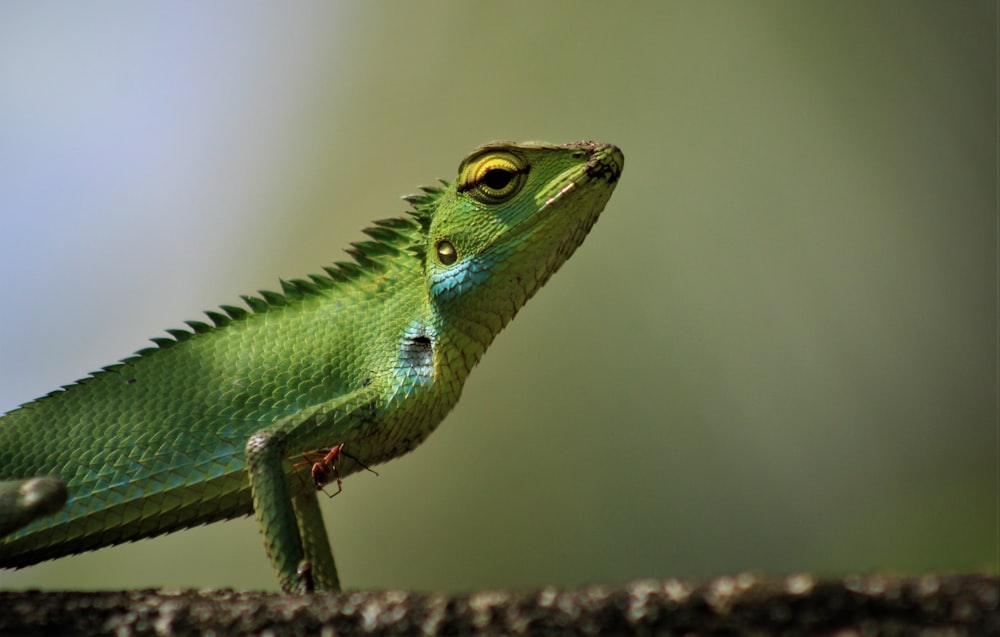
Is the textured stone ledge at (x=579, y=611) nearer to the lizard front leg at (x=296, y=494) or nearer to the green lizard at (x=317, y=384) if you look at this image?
the lizard front leg at (x=296, y=494)

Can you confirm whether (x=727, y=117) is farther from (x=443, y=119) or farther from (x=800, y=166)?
(x=443, y=119)

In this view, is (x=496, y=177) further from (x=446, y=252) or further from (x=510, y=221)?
(x=446, y=252)

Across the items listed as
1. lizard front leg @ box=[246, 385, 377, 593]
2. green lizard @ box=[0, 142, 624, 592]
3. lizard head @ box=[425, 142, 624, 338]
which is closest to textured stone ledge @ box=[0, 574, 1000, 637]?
lizard front leg @ box=[246, 385, 377, 593]

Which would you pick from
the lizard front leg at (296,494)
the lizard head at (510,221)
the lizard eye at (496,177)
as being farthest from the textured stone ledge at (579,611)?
the lizard eye at (496,177)

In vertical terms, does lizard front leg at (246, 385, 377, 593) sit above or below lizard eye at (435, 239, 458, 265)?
below

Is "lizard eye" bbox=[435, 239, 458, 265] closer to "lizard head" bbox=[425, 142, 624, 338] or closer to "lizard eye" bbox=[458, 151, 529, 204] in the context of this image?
"lizard head" bbox=[425, 142, 624, 338]

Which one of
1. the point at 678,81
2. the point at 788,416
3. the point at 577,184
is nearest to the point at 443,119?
the point at 678,81

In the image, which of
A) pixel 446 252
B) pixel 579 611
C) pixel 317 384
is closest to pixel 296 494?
pixel 317 384
